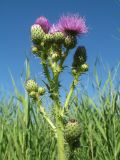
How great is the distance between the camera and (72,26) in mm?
2465

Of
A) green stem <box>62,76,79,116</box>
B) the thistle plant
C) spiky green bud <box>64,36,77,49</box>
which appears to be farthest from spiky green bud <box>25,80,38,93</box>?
spiky green bud <box>64,36,77,49</box>

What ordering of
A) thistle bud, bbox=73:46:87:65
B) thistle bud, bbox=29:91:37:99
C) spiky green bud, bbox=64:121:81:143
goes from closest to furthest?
spiky green bud, bbox=64:121:81:143
thistle bud, bbox=29:91:37:99
thistle bud, bbox=73:46:87:65

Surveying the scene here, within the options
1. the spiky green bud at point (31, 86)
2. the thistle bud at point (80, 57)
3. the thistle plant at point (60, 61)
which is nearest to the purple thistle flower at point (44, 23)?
the thistle plant at point (60, 61)

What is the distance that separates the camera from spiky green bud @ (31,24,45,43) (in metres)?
2.40

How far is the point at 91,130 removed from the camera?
2953mm

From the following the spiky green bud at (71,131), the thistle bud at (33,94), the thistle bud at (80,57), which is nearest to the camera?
the spiky green bud at (71,131)

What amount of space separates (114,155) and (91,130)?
14.0 inches

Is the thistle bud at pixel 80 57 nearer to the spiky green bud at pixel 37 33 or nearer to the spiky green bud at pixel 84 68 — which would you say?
the spiky green bud at pixel 84 68

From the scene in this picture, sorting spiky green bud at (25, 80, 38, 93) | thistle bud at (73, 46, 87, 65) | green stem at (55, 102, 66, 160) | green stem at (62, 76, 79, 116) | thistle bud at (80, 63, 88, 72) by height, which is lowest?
green stem at (55, 102, 66, 160)

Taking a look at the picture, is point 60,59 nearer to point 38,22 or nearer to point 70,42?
point 70,42

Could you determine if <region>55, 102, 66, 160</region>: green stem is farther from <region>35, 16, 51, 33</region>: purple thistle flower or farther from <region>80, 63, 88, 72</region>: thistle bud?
<region>35, 16, 51, 33</region>: purple thistle flower

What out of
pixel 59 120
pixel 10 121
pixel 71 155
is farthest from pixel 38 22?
pixel 10 121

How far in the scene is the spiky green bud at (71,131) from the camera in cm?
215

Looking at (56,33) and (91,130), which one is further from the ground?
(56,33)
